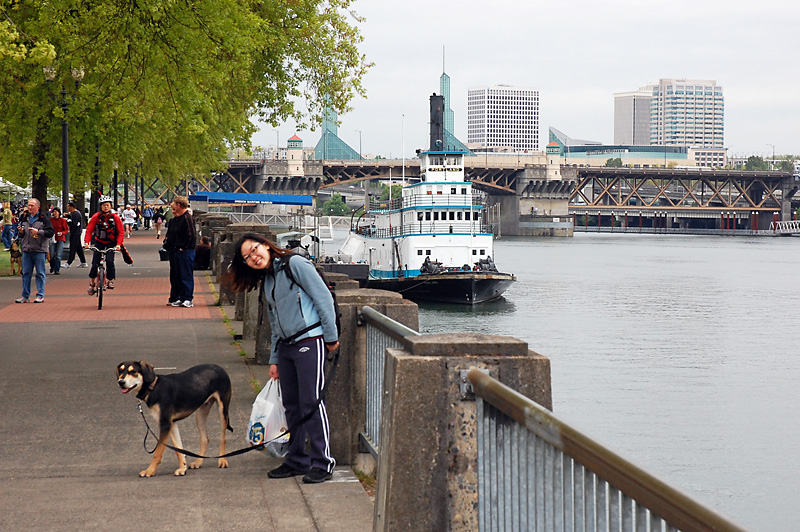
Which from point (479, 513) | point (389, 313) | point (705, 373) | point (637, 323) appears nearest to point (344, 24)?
point (705, 373)

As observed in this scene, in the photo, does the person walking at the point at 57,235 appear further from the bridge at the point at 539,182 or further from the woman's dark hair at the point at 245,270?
the bridge at the point at 539,182

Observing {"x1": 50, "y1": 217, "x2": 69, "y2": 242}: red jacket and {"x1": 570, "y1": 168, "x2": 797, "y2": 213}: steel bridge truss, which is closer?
{"x1": 50, "y1": 217, "x2": 69, "y2": 242}: red jacket

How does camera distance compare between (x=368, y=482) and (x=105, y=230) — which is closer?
(x=368, y=482)

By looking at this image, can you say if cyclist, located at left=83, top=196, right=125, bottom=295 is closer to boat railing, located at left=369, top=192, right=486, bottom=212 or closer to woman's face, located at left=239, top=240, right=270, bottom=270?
woman's face, located at left=239, top=240, right=270, bottom=270

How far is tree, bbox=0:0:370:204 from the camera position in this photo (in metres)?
14.7

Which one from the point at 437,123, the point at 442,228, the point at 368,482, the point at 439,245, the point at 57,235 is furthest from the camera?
the point at 437,123

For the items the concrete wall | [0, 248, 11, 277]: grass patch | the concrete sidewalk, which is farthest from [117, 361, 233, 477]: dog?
[0, 248, 11, 277]: grass patch

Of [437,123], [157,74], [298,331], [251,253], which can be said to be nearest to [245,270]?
[251,253]

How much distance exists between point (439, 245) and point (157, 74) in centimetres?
3493

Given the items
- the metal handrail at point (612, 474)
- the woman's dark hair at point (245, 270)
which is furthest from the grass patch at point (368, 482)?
the metal handrail at point (612, 474)

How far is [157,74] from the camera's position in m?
15.9

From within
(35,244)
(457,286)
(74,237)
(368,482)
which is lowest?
(457,286)

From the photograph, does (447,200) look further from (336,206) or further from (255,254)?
(336,206)

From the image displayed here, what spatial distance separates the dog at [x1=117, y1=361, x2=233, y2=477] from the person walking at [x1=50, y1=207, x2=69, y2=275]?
2005 centimetres
